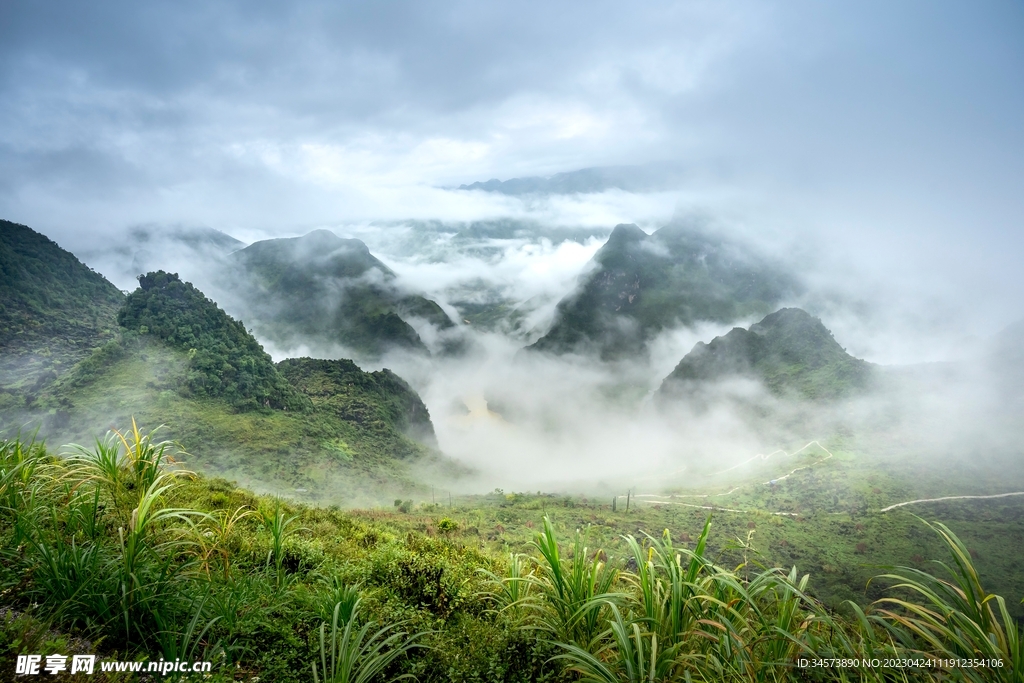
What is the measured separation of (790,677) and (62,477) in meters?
6.73

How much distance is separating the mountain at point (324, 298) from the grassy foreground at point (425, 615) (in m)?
136

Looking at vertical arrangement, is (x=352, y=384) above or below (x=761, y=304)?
below

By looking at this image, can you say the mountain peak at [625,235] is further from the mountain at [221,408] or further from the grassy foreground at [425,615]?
the grassy foreground at [425,615]

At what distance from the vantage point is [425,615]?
409 cm

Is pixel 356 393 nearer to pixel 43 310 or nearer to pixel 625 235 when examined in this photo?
pixel 43 310

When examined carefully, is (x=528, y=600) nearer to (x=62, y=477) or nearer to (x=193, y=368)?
(x=62, y=477)

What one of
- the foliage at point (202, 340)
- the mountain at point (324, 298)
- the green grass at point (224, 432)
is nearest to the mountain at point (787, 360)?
the green grass at point (224, 432)

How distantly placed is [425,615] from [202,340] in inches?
2750

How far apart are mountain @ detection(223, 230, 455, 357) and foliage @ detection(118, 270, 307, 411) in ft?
239

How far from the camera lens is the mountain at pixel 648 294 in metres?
175

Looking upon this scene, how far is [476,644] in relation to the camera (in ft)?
12.0

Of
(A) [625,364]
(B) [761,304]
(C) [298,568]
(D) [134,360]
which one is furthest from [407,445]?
(B) [761,304]

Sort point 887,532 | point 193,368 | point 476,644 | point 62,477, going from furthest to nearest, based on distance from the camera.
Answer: point 193,368, point 887,532, point 62,477, point 476,644

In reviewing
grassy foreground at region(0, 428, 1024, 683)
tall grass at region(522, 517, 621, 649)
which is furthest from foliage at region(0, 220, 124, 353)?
tall grass at region(522, 517, 621, 649)
